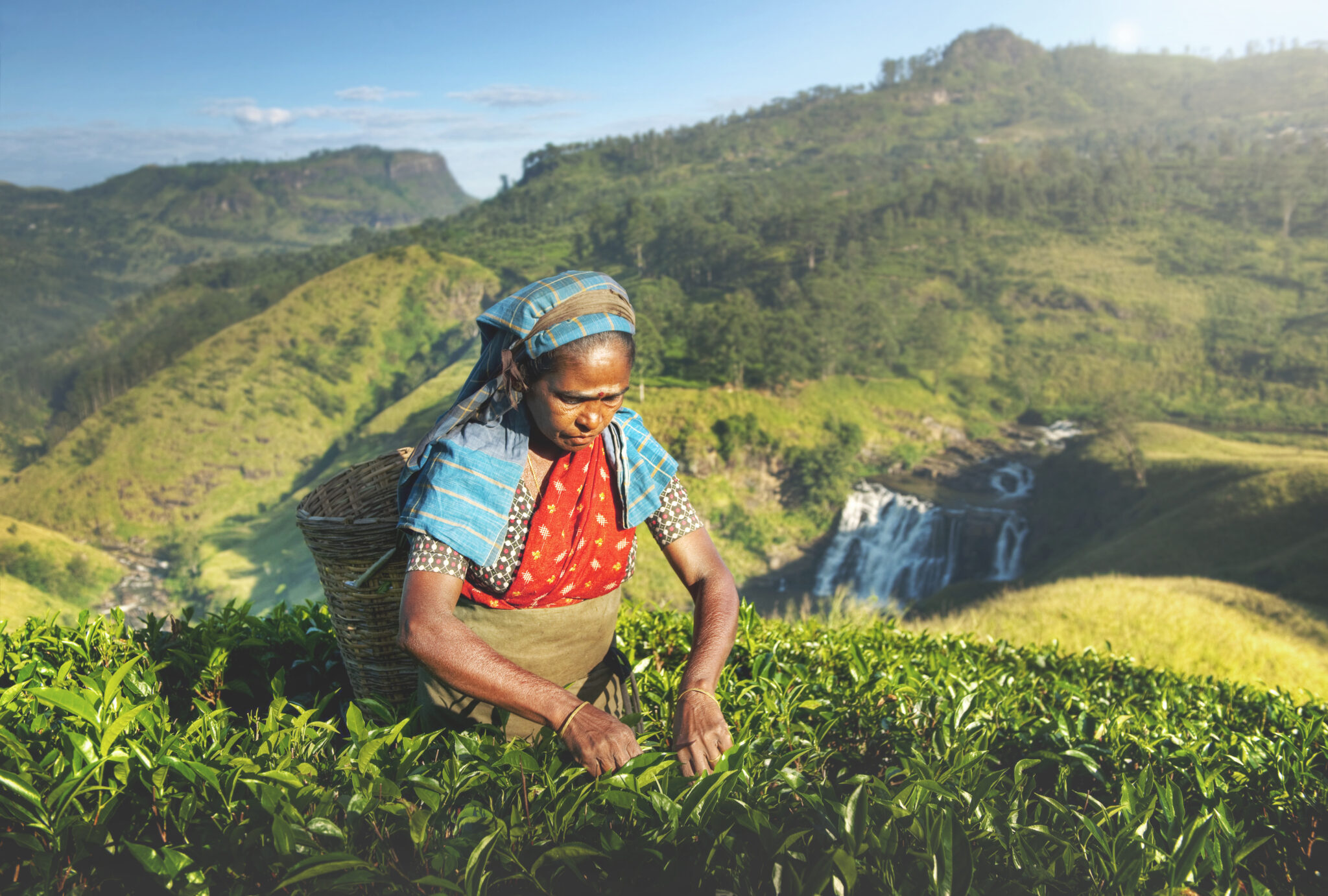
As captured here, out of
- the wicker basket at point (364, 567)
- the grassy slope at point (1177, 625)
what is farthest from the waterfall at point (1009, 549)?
the wicker basket at point (364, 567)

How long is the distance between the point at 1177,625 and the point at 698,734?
1184 centimetres

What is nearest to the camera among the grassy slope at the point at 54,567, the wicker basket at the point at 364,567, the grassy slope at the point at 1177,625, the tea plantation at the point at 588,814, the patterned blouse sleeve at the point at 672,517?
the tea plantation at the point at 588,814

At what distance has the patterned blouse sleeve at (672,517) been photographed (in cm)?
227

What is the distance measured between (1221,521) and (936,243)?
6229 cm

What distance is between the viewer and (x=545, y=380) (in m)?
1.95

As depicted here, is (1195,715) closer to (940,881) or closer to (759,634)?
(759,634)

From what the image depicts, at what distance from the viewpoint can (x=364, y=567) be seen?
242 centimetres

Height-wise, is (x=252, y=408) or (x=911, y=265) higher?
(x=911, y=265)

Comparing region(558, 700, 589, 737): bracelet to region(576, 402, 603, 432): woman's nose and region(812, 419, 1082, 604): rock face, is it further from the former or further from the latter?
region(812, 419, 1082, 604): rock face

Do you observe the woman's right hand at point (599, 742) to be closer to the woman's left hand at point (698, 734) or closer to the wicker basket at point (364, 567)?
the woman's left hand at point (698, 734)

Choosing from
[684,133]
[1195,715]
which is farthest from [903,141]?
[1195,715]

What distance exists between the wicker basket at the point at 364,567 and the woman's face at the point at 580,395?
65 cm

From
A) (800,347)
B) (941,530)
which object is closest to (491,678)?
(941,530)

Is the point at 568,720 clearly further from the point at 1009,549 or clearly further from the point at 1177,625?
the point at 1009,549
